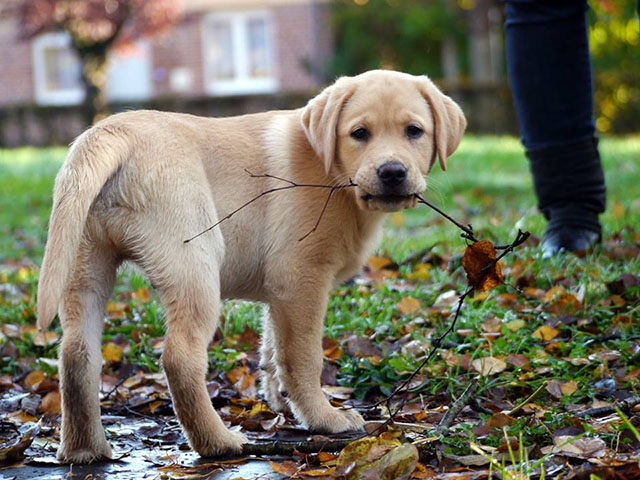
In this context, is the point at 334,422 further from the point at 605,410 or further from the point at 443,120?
the point at 443,120

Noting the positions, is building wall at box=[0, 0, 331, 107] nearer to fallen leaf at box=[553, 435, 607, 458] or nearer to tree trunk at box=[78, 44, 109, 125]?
tree trunk at box=[78, 44, 109, 125]

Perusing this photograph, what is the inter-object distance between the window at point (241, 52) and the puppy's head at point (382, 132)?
61.4 feet

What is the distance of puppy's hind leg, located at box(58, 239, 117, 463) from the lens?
2771 mm

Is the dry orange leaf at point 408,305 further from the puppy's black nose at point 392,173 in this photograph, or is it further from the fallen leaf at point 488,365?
the puppy's black nose at point 392,173

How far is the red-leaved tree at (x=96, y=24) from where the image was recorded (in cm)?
1789

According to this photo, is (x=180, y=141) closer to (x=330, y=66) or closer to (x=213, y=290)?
(x=213, y=290)

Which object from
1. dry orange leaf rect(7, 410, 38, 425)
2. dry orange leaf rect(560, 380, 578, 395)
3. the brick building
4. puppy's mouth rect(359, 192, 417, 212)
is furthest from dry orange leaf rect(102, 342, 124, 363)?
the brick building

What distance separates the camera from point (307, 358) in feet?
10.1

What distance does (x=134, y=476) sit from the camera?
103 inches

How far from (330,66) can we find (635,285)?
16.9m

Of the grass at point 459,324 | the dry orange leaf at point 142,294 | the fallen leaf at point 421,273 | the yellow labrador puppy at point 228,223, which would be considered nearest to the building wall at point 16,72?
the grass at point 459,324

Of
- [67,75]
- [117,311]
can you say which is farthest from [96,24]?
[117,311]

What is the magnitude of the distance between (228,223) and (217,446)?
2.44ft

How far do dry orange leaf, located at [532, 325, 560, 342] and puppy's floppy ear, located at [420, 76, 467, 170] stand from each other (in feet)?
2.72
